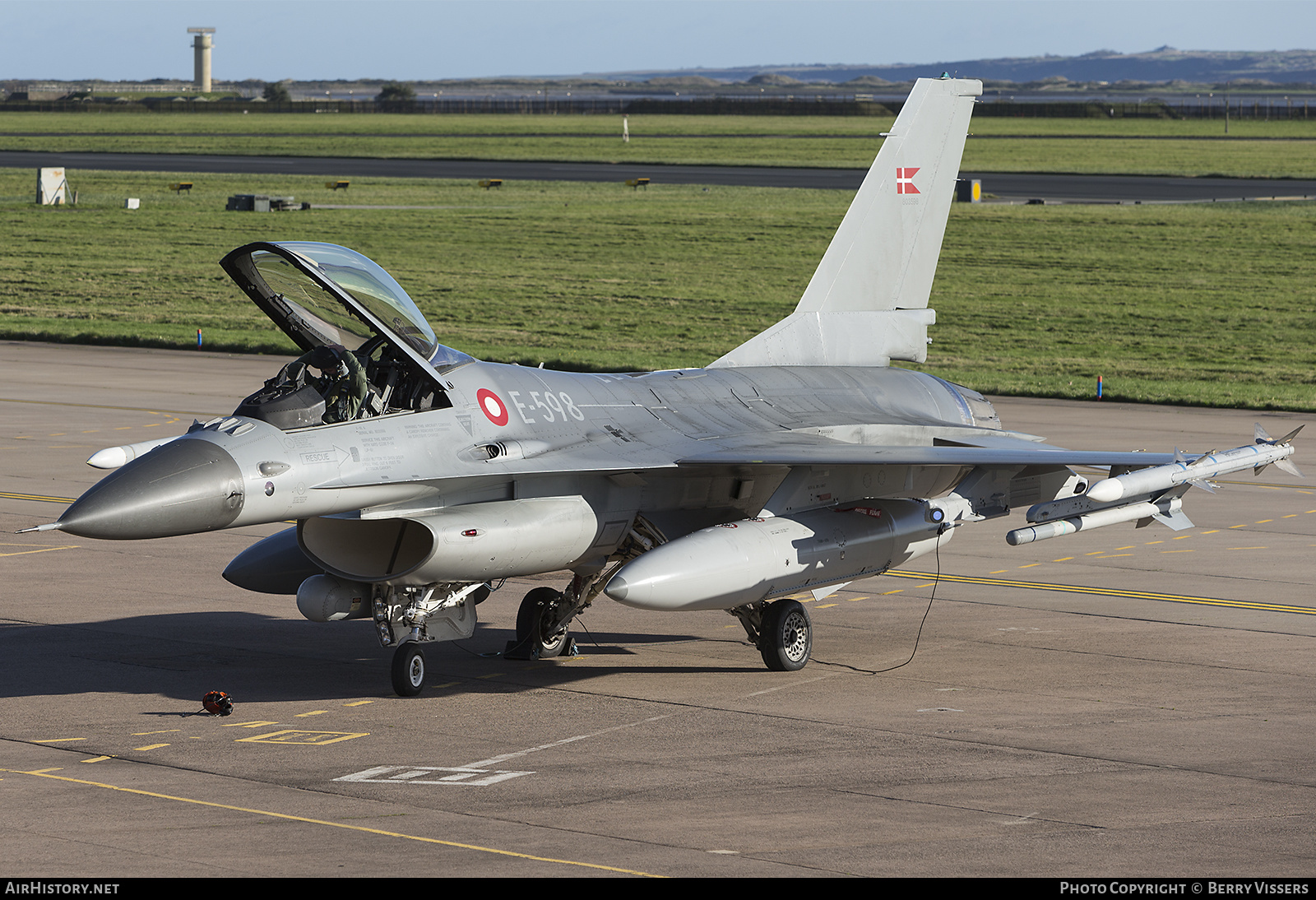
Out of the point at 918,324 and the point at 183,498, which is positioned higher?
the point at 918,324

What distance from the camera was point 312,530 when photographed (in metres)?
14.9

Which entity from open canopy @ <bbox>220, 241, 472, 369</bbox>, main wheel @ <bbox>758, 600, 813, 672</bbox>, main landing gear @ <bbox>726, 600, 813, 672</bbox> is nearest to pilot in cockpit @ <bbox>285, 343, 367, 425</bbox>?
open canopy @ <bbox>220, 241, 472, 369</bbox>

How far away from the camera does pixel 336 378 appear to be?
14.4 m

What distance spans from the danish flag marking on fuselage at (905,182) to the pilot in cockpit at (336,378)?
25.6 ft

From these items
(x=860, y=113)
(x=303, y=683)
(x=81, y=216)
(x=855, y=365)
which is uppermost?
(x=860, y=113)

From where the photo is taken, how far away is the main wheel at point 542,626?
17.0 meters

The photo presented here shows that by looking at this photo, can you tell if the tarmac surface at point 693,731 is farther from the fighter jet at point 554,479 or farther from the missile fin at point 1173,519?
the missile fin at point 1173,519

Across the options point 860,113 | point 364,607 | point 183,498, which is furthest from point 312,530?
point 860,113

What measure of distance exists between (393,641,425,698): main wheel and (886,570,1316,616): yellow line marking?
811 centimetres

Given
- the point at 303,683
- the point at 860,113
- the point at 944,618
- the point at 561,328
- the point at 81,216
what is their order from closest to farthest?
the point at 303,683, the point at 944,618, the point at 561,328, the point at 81,216, the point at 860,113

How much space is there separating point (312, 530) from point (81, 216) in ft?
211

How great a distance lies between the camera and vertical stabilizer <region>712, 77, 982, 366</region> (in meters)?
19.5

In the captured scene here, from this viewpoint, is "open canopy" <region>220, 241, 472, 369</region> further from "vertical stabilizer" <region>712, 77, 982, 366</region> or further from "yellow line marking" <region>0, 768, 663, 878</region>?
"vertical stabilizer" <region>712, 77, 982, 366</region>

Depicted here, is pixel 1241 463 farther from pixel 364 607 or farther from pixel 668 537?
pixel 364 607
